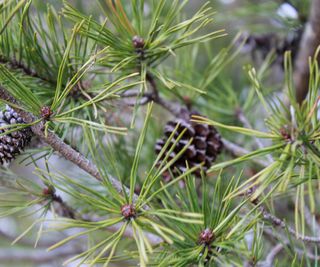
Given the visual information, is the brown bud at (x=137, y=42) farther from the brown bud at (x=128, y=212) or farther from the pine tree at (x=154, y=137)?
the brown bud at (x=128, y=212)

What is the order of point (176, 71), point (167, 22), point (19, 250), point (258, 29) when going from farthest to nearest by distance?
1. point (19, 250)
2. point (258, 29)
3. point (176, 71)
4. point (167, 22)

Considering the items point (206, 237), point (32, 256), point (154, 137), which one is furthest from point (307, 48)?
point (32, 256)

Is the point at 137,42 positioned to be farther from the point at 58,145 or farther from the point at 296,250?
the point at 296,250

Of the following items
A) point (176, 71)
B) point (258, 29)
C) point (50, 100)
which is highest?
point (258, 29)

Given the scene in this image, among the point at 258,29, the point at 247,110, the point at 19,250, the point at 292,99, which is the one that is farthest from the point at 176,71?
the point at 19,250

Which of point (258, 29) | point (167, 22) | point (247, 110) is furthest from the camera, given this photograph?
point (258, 29)

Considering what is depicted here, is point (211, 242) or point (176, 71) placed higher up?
point (176, 71)

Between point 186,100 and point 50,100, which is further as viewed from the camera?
point 186,100

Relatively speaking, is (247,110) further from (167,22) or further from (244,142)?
(167,22)
